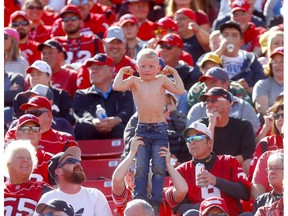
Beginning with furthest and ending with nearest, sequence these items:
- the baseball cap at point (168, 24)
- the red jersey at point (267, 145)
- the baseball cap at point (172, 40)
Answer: the baseball cap at point (168, 24) < the baseball cap at point (172, 40) < the red jersey at point (267, 145)

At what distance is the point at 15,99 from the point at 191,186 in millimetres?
2892

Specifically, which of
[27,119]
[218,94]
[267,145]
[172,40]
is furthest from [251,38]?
[27,119]

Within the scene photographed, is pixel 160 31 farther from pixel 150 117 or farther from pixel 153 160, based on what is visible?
pixel 153 160

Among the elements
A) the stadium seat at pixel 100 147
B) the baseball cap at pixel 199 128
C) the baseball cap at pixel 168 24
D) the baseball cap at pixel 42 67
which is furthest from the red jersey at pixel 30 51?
the baseball cap at pixel 199 128

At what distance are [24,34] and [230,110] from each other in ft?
14.3

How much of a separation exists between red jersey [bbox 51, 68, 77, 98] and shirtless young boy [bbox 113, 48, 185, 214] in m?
3.95

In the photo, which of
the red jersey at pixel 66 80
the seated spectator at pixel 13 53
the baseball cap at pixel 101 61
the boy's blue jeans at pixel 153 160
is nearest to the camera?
the boy's blue jeans at pixel 153 160

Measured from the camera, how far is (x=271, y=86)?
12539 mm

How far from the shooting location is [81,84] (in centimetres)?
1323

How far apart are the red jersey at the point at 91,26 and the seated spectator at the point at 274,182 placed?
20.1ft

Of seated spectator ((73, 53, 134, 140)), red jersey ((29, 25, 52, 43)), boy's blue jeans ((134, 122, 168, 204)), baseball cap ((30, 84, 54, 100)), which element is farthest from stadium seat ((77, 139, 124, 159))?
red jersey ((29, 25, 52, 43))

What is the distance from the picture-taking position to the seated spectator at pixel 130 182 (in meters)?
9.32

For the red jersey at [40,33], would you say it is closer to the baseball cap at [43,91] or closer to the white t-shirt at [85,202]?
the baseball cap at [43,91]
